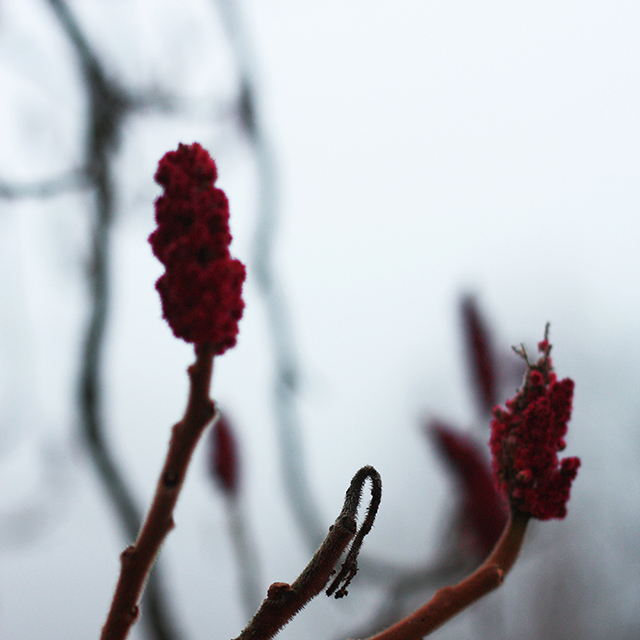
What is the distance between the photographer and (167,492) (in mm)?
281

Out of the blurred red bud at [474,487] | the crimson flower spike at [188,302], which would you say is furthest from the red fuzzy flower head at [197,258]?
the blurred red bud at [474,487]

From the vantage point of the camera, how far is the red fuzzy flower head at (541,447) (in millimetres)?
362

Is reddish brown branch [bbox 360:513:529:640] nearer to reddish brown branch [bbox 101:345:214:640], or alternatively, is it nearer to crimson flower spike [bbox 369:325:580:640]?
crimson flower spike [bbox 369:325:580:640]

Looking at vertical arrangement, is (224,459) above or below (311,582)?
above

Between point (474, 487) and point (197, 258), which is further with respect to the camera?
point (474, 487)

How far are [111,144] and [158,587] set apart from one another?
90 cm

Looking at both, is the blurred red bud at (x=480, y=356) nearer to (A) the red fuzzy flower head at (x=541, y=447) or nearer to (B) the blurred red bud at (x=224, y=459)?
(B) the blurred red bud at (x=224, y=459)

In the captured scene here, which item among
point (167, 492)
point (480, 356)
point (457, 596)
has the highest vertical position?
point (480, 356)

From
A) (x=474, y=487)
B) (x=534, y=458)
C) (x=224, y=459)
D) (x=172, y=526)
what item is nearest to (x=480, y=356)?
(x=474, y=487)

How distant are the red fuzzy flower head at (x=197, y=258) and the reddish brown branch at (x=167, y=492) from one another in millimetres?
14

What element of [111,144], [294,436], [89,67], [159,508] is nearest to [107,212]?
[111,144]

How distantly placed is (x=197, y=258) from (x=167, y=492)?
0.12 meters

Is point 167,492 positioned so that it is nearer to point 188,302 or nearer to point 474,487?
point 188,302

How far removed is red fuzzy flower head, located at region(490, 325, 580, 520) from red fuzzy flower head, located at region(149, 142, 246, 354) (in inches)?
7.9
